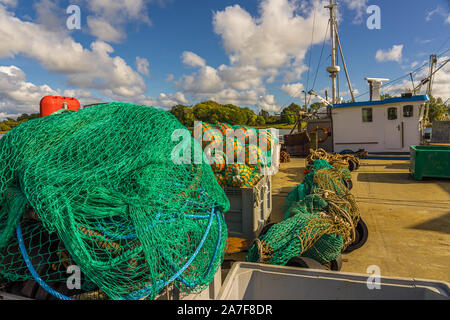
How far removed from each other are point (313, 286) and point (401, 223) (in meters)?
3.75

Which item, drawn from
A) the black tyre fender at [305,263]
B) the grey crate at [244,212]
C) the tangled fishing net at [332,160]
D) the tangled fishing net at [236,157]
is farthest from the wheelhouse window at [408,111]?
the black tyre fender at [305,263]

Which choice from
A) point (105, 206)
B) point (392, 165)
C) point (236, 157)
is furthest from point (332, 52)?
point (105, 206)

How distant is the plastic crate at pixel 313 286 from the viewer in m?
1.71

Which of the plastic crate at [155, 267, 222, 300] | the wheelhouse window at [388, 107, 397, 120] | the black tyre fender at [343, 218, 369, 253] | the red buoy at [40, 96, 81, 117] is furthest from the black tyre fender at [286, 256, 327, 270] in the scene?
the wheelhouse window at [388, 107, 397, 120]

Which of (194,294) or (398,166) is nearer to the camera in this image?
(194,294)

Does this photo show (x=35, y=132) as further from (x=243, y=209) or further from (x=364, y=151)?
(x=364, y=151)

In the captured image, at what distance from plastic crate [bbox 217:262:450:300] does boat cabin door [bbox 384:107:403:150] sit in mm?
13184

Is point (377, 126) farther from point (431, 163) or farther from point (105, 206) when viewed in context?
point (105, 206)

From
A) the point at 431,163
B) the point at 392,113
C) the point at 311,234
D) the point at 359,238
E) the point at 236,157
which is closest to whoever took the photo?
the point at 311,234

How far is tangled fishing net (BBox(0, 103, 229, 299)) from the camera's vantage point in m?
1.39

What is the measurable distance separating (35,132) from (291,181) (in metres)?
7.70

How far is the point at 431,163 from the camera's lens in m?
7.68

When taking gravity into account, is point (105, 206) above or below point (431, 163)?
above
